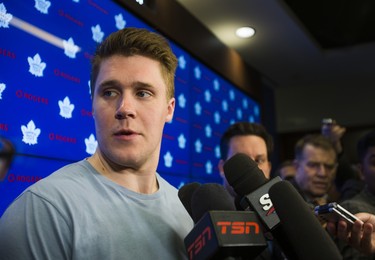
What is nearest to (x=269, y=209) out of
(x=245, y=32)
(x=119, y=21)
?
(x=119, y=21)

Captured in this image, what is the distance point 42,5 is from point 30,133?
1.79 feet

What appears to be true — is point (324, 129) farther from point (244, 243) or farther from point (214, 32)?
point (244, 243)

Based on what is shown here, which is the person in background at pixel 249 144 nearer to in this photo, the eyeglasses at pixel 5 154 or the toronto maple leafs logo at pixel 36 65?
the toronto maple leafs logo at pixel 36 65

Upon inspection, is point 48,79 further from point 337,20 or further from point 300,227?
point 337,20

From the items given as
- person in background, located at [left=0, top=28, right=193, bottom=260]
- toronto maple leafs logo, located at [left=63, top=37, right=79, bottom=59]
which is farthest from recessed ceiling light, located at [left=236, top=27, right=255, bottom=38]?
person in background, located at [left=0, top=28, right=193, bottom=260]

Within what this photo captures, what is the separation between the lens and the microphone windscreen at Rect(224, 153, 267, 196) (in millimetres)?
873

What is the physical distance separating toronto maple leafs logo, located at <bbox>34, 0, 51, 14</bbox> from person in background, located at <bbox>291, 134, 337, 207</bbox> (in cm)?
157

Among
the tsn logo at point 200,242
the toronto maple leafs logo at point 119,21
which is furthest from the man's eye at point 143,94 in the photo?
the toronto maple leafs logo at point 119,21

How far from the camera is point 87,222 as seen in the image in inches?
31.5

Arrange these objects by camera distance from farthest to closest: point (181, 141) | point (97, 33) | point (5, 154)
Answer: point (181, 141)
point (97, 33)
point (5, 154)

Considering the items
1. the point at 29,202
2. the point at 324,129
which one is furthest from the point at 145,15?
the point at 29,202

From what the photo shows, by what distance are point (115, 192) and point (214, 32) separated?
2.79 metres

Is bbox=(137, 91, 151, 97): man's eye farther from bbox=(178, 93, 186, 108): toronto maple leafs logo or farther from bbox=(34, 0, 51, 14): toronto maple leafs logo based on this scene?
bbox=(178, 93, 186, 108): toronto maple leafs logo

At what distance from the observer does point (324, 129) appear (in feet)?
9.25
